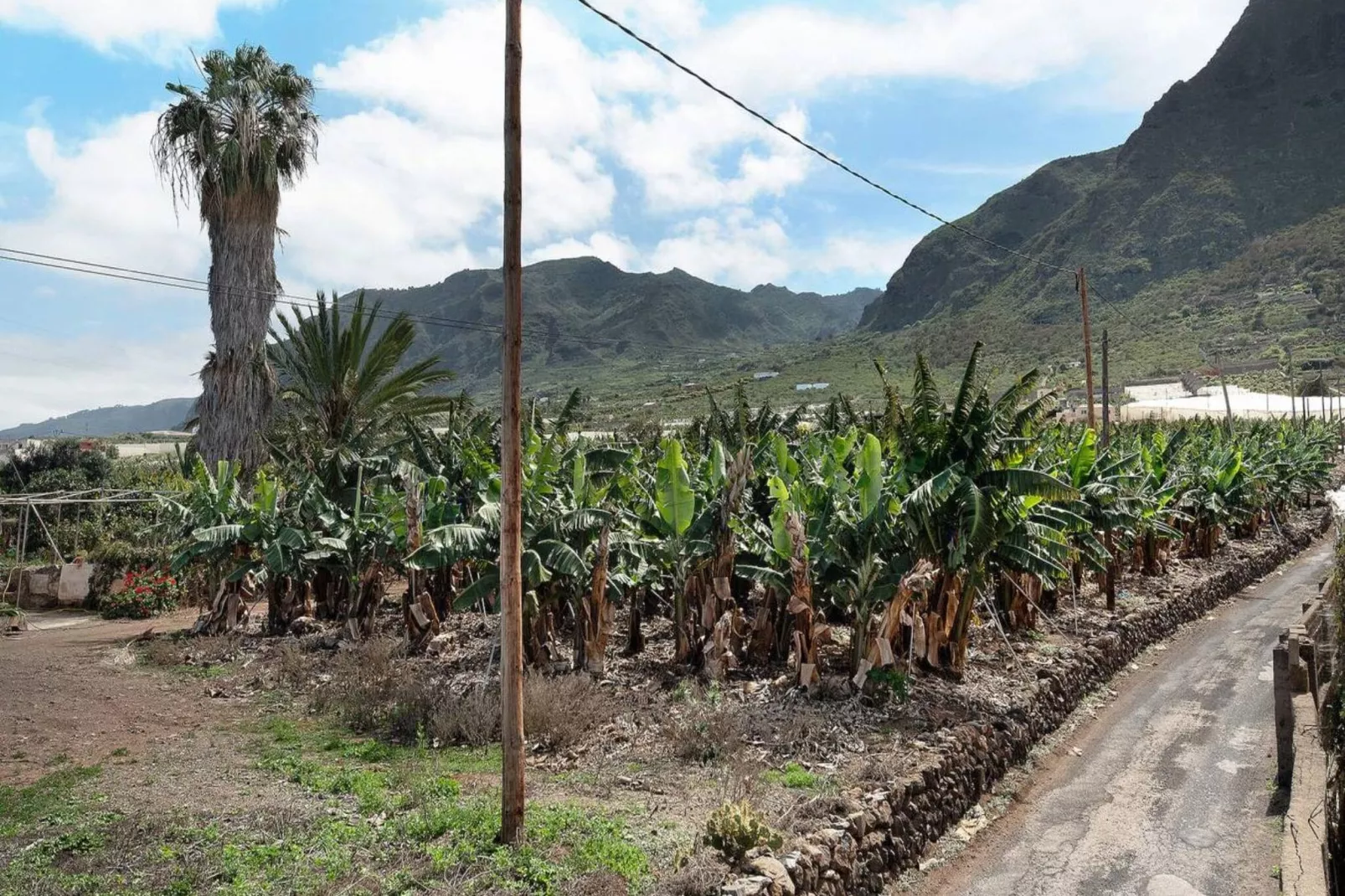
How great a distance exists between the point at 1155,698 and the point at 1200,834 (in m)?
5.66

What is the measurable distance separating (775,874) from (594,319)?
163 m

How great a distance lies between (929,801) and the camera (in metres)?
9.10

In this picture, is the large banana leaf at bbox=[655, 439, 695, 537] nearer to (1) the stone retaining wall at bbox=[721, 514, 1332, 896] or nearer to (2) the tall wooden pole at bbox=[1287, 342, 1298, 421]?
(1) the stone retaining wall at bbox=[721, 514, 1332, 896]

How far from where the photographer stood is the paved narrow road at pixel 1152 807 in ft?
27.7

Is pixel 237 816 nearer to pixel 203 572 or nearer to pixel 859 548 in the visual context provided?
pixel 859 548

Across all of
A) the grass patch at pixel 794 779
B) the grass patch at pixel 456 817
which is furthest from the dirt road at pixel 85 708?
the grass patch at pixel 794 779

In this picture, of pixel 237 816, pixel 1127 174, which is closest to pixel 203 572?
pixel 237 816

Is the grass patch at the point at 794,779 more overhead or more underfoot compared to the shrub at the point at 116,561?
more underfoot

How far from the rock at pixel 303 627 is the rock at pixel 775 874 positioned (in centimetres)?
1200

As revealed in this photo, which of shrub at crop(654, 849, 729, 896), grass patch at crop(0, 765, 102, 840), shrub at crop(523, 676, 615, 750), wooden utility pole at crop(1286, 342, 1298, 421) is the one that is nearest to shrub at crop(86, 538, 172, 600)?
grass patch at crop(0, 765, 102, 840)

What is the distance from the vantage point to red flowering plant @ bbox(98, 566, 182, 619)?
67.7 ft

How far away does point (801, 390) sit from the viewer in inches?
2832

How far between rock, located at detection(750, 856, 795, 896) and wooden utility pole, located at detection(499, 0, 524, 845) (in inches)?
67.3

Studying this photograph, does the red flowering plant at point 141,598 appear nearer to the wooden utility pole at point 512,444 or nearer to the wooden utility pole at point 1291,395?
the wooden utility pole at point 512,444
